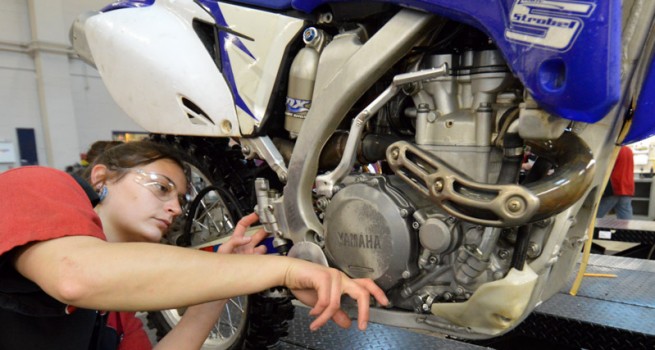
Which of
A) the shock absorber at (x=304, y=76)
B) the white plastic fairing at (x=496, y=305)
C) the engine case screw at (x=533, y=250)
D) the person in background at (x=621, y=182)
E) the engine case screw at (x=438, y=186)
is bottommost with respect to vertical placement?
the person in background at (x=621, y=182)

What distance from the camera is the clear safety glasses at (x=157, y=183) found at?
3.40ft

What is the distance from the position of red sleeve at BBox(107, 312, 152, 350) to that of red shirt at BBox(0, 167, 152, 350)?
2.10 ft

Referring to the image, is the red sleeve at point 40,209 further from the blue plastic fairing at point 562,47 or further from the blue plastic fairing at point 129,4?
the blue plastic fairing at point 129,4

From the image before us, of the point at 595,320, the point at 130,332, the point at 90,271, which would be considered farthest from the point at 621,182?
the point at 90,271

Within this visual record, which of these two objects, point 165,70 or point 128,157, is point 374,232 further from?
point 165,70

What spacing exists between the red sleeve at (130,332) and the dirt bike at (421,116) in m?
0.52

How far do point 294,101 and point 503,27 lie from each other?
58 cm

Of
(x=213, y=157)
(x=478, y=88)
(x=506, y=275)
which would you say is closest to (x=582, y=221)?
(x=506, y=275)

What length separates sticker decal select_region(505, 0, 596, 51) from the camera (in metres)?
0.71

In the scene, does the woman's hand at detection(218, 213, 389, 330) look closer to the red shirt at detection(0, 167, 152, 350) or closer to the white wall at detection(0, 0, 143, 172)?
the red shirt at detection(0, 167, 152, 350)

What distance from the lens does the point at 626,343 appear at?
147 centimetres

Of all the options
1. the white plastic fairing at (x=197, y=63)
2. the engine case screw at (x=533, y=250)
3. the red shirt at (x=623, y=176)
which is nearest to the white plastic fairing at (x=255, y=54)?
the white plastic fairing at (x=197, y=63)

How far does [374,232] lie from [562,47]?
527 millimetres

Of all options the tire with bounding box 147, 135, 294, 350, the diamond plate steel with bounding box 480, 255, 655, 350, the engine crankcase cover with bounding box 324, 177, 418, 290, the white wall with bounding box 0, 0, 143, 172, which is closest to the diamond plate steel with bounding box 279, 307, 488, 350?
the tire with bounding box 147, 135, 294, 350
